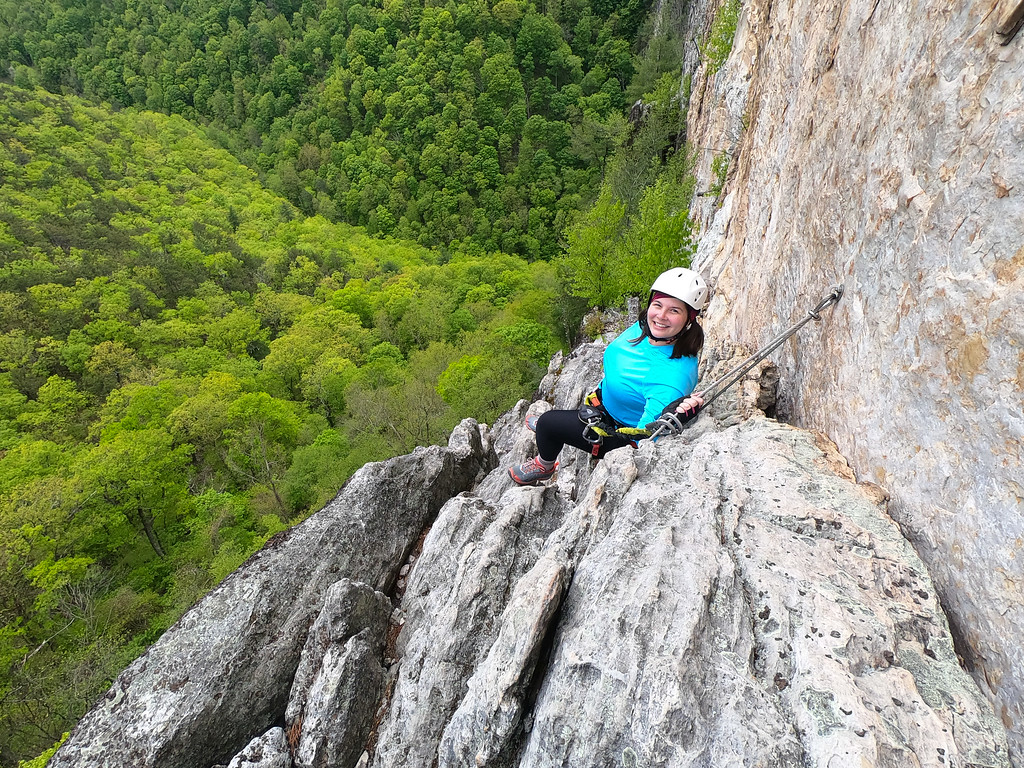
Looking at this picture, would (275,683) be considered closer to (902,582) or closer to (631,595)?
(631,595)

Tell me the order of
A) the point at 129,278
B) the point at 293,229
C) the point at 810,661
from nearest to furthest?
the point at 810,661
the point at 129,278
the point at 293,229

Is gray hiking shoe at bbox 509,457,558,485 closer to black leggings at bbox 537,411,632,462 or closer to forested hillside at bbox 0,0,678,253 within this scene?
black leggings at bbox 537,411,632,462

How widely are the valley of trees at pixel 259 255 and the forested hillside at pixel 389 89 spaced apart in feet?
1.73

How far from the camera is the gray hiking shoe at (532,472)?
8102mm

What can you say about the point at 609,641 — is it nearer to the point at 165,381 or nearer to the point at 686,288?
the point at 686,288

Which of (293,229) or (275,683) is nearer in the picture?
(275,683)

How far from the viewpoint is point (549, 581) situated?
4145 millimetres

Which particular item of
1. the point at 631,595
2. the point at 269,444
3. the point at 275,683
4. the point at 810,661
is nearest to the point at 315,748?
the point at 275,683

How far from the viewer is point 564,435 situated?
6.93 metres

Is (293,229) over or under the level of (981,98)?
under

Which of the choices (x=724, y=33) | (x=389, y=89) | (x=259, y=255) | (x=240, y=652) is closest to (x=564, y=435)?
(x=240, y=652)

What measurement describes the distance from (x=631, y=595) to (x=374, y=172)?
87559mm

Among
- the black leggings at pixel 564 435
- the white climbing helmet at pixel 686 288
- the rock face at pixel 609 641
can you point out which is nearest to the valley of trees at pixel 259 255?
the black leggings at pixel 564 435

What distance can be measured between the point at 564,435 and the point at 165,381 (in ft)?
120
